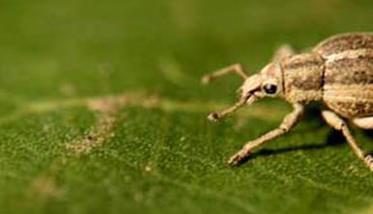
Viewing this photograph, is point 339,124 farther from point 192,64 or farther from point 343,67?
point 192,64

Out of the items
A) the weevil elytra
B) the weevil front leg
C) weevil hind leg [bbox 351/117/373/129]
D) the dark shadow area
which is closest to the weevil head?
the weevil elytra

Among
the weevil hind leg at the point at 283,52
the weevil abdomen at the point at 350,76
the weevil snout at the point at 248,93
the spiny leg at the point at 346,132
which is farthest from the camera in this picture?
the weevil hind leg at the point at 283,52

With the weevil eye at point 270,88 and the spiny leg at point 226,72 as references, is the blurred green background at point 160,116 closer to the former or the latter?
the spiny leg at point 226,72

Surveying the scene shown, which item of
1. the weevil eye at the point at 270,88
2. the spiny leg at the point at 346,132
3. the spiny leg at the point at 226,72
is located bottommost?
the spiny leg at the point at 346,132

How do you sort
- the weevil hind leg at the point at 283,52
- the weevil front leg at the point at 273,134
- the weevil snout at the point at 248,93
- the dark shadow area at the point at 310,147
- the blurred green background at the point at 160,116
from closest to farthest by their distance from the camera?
the blurred green background at the point at 160,116 < the weevil front leg at the point at 273,134 < the dark shadow area at the point at 310,147 < the weevil snout at the point at 248,93 < the weevil hind leg at the point at 283,52

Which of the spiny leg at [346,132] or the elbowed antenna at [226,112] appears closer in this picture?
the spiny leg at [346,132]


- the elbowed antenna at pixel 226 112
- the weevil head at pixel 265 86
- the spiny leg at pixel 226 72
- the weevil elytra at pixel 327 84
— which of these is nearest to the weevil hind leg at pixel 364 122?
the weevil elytra at pixel 327 84

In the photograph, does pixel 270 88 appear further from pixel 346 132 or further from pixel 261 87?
pixel 346 132

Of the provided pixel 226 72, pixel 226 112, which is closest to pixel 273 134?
pixel 226 112

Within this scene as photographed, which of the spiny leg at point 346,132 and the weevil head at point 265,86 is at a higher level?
the weevil head at point 265,86
